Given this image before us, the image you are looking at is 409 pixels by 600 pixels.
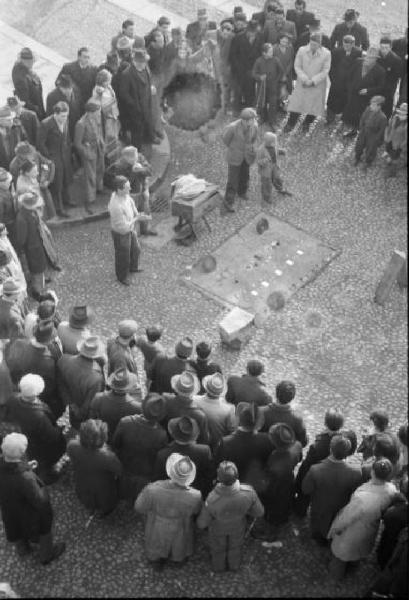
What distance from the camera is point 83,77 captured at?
13.4 meters

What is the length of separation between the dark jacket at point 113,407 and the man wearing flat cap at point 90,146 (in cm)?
528

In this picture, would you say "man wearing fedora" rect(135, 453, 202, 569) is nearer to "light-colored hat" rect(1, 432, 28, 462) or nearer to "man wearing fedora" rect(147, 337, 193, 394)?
"light-colored hat" rect(1, 432, 28, 462)

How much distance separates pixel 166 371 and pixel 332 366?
8.85 ft

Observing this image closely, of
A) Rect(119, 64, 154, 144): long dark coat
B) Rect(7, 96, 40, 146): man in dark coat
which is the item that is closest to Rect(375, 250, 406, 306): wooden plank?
Rect(119, 64, 154, 144): long dark coat

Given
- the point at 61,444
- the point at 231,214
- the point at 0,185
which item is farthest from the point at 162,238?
the point at 61,444

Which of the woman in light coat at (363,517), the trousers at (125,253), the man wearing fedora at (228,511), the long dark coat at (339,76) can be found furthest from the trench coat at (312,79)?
the man wearing fedora at (228,511)

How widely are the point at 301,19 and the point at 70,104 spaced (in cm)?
541

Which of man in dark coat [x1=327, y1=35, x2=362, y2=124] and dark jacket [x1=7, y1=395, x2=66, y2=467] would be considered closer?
dark jacket [x1=7, y1=395, x2=66, y2=467]

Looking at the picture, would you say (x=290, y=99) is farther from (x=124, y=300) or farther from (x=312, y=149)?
(x=124, y=300)

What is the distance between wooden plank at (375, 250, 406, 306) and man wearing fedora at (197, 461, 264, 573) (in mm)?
4140

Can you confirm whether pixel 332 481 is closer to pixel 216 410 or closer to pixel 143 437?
pixel 216 410

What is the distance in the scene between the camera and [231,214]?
13.2 metres

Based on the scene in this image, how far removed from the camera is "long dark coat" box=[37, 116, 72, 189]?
39.2 ft

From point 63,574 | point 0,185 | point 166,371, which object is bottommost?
point 63,574
